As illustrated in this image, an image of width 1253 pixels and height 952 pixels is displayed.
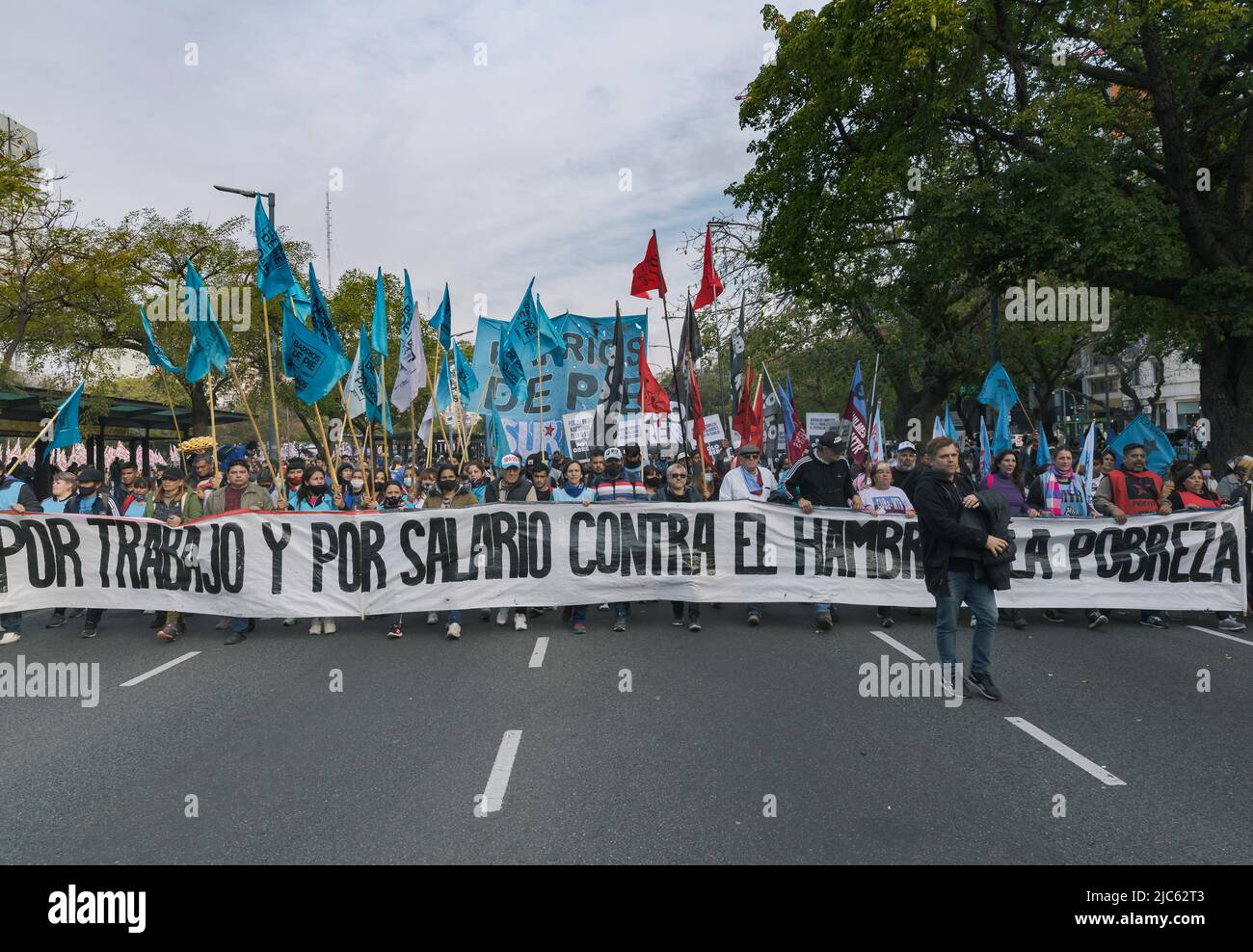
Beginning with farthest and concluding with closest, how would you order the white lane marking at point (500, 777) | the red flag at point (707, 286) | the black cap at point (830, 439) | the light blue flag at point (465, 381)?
the light blue flag at point (465, 381)
the red flag at point (707, 286)
the black cap at point (830, 439)
the white lane marking at point (500, 777)

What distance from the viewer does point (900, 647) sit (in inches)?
318

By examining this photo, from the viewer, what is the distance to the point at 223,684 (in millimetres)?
7176

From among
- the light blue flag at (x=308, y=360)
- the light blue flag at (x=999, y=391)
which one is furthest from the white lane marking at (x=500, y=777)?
the light blue flag at (x=999, y=391)

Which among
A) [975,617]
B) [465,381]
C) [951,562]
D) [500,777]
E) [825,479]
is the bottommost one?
[500,777]

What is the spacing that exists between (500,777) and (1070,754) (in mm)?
3247

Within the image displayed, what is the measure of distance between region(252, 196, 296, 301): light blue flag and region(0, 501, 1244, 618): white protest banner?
121 inches

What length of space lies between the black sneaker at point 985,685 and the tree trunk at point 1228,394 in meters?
11.0

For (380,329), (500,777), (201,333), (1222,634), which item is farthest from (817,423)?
(500,777)

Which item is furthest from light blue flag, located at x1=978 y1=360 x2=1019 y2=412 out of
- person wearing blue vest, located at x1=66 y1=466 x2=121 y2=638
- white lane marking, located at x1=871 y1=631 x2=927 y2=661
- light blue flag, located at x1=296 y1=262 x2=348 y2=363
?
person wearing blue vest, located at x1=66 y1=466 x2=121 y2=638

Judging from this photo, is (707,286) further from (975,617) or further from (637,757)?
(637,757)

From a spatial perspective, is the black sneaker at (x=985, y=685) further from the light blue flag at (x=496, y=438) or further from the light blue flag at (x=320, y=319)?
the light blue flag at (x=496, y=438)

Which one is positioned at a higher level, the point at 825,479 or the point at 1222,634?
the point at 825,479

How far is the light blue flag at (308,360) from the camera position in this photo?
34.3 feet
